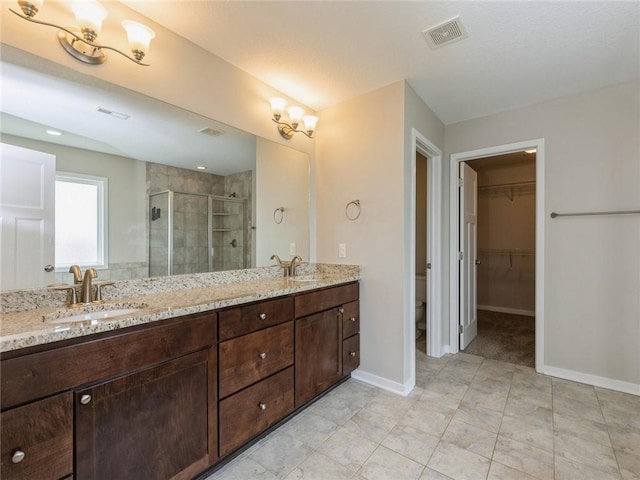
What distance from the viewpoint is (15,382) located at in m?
0.89

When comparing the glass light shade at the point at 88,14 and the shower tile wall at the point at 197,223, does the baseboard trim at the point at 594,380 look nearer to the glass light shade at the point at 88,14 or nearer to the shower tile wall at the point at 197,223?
the shower tile wall at the point at 197,223

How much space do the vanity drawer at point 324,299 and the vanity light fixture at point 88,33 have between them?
5.30 ft

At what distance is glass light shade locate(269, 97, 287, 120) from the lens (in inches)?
87.9

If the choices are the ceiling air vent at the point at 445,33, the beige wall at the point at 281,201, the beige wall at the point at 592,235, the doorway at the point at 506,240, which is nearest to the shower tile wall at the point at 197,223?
the beige wall at the point at 281,201

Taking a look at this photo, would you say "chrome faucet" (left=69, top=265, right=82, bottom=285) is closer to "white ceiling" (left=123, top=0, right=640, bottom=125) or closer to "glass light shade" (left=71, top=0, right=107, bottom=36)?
"glass light shade" (left=71, top=0, right=107, bottom=36)

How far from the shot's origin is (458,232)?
3.05 metres

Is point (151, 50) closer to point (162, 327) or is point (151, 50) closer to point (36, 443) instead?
point (162, 327)

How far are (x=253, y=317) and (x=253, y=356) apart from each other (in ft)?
0.71

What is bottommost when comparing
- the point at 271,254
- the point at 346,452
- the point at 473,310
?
the point at 346,452

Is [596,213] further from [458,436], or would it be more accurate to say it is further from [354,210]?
[458,436]

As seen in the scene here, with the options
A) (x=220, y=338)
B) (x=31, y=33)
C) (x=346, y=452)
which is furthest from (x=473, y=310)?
(x=31, y=33)

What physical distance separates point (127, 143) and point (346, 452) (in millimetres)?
2116

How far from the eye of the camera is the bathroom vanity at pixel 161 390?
930 millimetres

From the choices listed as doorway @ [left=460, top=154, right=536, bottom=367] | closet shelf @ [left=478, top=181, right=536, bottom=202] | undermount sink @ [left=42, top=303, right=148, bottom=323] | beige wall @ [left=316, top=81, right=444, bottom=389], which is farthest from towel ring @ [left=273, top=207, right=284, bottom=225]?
closet shelf @ [left=478, top=181, right=536, bottom=202]
